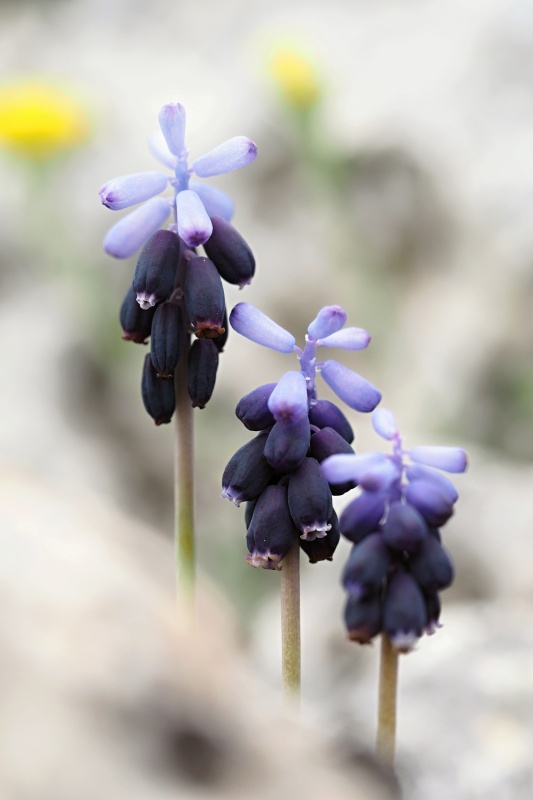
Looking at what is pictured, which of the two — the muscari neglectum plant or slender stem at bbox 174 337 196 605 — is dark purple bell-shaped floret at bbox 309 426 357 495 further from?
slender stem at bbox 174 337 196 605

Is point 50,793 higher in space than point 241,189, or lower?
lower

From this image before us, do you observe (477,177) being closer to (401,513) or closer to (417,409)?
(417,409)

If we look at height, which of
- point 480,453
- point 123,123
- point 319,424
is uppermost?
point 123,123

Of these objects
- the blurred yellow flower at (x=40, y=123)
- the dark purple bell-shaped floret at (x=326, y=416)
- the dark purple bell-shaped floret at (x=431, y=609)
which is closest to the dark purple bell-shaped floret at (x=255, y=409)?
the dark purple bell-shaped floret at (x=326, y=416)

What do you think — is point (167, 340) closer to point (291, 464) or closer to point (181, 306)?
point (181, 306)

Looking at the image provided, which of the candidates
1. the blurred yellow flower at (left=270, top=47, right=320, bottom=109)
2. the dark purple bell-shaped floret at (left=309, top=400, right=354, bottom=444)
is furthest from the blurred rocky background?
the dark purple bell-shaped floret at (left=309, top=400, right=354, bottom=444)

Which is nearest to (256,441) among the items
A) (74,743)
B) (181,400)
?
(181,400)
